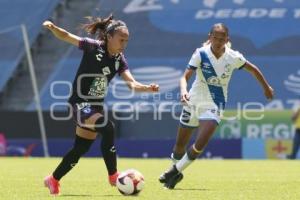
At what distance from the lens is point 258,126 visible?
2814 centimetres

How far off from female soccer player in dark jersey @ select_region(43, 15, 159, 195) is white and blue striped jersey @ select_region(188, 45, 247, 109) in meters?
1.26

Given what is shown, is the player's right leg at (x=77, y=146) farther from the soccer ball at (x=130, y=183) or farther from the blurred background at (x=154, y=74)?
the blurred background at (x=154, y=74)

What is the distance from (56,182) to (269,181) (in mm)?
4024

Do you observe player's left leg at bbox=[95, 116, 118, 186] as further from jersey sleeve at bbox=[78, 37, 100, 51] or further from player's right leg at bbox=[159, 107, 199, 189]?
player's right leg at bbox=[159, 107, 199, 189]

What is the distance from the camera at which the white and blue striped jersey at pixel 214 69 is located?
10664 mm

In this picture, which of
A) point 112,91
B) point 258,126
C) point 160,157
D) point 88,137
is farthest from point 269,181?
point 112,91

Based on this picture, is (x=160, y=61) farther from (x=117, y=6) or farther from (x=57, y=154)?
(x=57, y=154)

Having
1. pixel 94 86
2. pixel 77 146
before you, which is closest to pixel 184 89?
pixel 94 86

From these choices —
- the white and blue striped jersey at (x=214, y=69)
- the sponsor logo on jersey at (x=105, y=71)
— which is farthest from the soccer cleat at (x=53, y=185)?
the white and blue striped jersey at (x=214, y=69)

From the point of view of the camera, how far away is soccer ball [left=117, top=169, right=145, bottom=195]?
9.08m

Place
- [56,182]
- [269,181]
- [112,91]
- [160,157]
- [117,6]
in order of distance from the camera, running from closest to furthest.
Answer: [56,182], [269,181], [160,157], [112,91], [117,6]

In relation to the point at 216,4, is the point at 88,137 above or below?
above

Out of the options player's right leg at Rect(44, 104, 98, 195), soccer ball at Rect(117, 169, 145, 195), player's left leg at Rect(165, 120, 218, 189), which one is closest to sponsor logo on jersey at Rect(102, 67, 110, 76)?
player's right leg at Rect(44, 104, 98, 195)

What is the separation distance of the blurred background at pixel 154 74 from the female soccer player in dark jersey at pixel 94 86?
1605 cm
